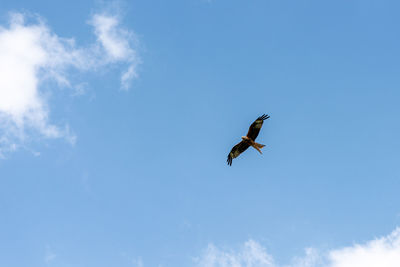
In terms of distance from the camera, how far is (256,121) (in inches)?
1185

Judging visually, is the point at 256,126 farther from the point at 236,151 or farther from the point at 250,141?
the point at 236,151

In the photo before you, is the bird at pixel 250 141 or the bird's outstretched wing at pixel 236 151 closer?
the bird at pixel 250 141

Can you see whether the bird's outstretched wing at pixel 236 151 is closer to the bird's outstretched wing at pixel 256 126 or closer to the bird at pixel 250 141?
the bird at pixel 250 141

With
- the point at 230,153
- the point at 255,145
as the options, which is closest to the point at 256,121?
the point at 255,145

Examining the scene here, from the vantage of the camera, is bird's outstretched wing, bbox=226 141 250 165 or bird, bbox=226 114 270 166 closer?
bird, bbox=226 114 270 166

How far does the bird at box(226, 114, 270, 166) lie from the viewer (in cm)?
3016

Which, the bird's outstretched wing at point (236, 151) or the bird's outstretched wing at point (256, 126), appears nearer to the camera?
the bird's outstretched wing at point (256, 126)

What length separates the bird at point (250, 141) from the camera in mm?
30156

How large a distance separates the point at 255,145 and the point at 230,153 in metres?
2.83

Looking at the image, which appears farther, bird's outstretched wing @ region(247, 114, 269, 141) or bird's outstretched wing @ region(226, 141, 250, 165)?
bird's outstretched wing @ region(226, 141, 250, 165)

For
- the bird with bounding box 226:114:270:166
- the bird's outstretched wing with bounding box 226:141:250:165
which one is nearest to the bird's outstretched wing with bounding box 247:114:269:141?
the bird with bounding box 226:114:270:166

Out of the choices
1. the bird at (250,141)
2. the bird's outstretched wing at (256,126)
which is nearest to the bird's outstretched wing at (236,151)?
the bird at (250,141)

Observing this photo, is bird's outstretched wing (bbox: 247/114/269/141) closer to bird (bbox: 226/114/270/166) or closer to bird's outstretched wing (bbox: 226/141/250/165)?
bird (bbox: 226/114/270/166)

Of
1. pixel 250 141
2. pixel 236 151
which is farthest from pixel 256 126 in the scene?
pixel 236 151
